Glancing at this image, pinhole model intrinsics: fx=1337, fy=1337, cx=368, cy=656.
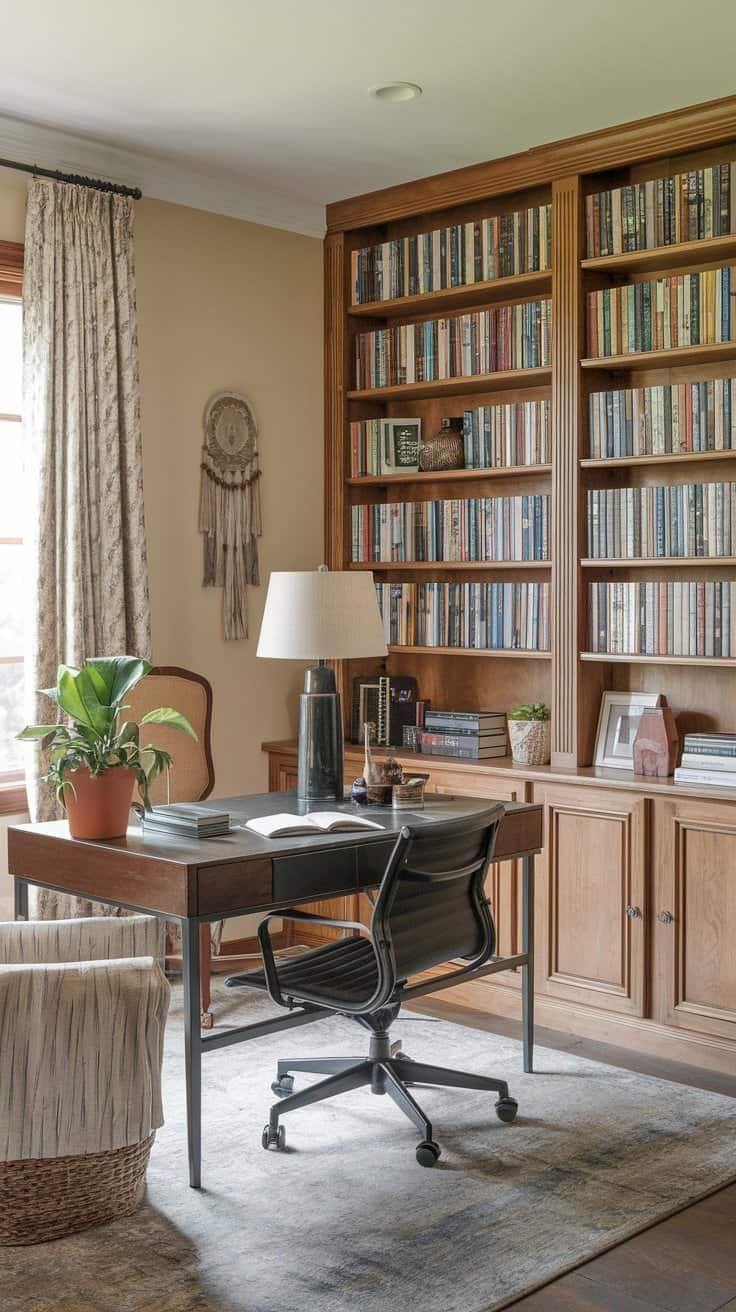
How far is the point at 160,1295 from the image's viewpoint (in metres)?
2.63

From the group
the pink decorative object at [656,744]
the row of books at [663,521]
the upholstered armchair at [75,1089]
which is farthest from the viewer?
the pink decorative object at [656,744]

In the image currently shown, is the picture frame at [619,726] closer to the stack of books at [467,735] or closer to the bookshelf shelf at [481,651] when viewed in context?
the bookshelf shelf at [481,651]

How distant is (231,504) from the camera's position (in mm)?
5008

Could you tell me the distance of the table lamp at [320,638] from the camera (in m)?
3.79

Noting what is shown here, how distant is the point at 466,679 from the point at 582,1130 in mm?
1997

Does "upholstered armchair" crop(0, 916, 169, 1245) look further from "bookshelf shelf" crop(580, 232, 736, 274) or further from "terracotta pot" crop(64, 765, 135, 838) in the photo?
"bookshelf shelf" crop(580, 232, 736, 274)

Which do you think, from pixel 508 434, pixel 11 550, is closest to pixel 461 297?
pixel 508 434

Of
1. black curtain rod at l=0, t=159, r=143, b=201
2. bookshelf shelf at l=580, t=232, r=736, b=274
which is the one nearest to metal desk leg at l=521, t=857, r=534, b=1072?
bookshelf shelf at l=580, t=232, r=736, b=274

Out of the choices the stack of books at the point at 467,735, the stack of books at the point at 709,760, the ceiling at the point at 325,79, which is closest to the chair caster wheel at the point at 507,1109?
the stack of books at the point at 709,760

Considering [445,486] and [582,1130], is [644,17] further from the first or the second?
[582,1130]

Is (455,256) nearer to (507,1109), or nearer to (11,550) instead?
Answer: (11,550)

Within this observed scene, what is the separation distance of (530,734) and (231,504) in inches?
56.2

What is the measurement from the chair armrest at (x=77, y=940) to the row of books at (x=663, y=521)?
204 cm

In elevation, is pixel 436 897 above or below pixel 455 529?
below
